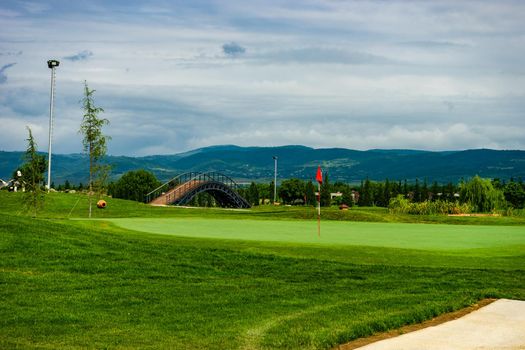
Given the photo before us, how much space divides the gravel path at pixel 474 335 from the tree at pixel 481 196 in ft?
203

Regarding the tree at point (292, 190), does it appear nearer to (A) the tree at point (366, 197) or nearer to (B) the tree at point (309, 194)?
(B) the tree at point (309, 194)

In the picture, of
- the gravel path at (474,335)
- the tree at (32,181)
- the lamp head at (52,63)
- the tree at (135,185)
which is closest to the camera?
the gravel path at (474,335)

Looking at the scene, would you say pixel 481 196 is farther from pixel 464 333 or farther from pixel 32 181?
pixel 464 333

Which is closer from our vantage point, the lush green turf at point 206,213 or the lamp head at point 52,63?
the lush green turf at point 206,213

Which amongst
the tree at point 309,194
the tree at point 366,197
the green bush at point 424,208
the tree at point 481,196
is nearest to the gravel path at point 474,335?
the green bush at point 424,208

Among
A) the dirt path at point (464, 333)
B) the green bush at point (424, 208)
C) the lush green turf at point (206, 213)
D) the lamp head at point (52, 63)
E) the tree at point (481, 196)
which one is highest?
the lamp head at point (52, 63)

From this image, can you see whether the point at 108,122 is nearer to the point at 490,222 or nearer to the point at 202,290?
the point at 490,222

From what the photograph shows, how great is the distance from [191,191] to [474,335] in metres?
85.1

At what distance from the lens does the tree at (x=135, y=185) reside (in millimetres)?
147625

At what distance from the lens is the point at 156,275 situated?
1847cm

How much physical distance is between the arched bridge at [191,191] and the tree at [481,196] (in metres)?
36.6

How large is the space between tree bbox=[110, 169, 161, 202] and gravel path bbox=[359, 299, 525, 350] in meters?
131

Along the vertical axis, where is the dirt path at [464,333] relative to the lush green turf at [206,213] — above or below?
below

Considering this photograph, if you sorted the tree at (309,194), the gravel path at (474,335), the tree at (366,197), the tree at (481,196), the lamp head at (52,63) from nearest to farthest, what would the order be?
1. the gravel path at (474,335)
2. the lamp head at (52,63)
3. the tree at (481,196)
4. the tree at (309,194)
5. the tree at (366,197)
